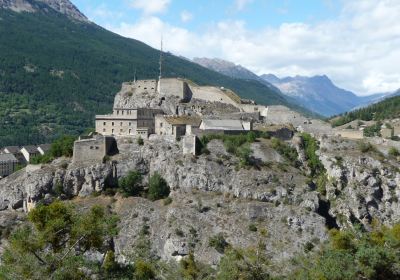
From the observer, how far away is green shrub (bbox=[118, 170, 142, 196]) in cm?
8088

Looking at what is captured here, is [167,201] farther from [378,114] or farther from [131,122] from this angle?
[378,114]

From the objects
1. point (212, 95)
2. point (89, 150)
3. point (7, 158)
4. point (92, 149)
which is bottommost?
point (7, 158)

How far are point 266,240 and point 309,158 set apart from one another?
1955 cm

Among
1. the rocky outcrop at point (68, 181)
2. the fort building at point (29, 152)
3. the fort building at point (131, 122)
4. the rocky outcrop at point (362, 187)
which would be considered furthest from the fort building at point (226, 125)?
the fort building at point (29, 152)

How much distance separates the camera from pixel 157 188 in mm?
80625

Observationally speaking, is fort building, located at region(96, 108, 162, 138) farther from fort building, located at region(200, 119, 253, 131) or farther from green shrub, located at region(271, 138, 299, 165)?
green shrub, located at region(271, 138, 299, 165)

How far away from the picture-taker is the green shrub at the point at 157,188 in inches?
3169

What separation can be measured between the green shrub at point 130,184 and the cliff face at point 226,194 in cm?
137

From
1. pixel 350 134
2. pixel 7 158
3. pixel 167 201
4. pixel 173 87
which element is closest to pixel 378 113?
pixel 350 134

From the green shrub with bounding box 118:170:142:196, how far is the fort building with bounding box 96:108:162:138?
704 centimetres

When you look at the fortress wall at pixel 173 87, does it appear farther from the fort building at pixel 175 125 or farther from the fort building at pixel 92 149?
the fort building at pixel 92 149

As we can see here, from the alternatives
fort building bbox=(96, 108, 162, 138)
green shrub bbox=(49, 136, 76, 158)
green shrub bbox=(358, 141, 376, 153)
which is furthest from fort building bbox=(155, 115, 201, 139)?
green shrub bbox=(358, 141, 376, 153)

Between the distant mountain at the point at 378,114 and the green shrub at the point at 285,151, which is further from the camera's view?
the distant mountain at the point at 378,114

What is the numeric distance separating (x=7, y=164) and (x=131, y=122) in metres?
40.5
